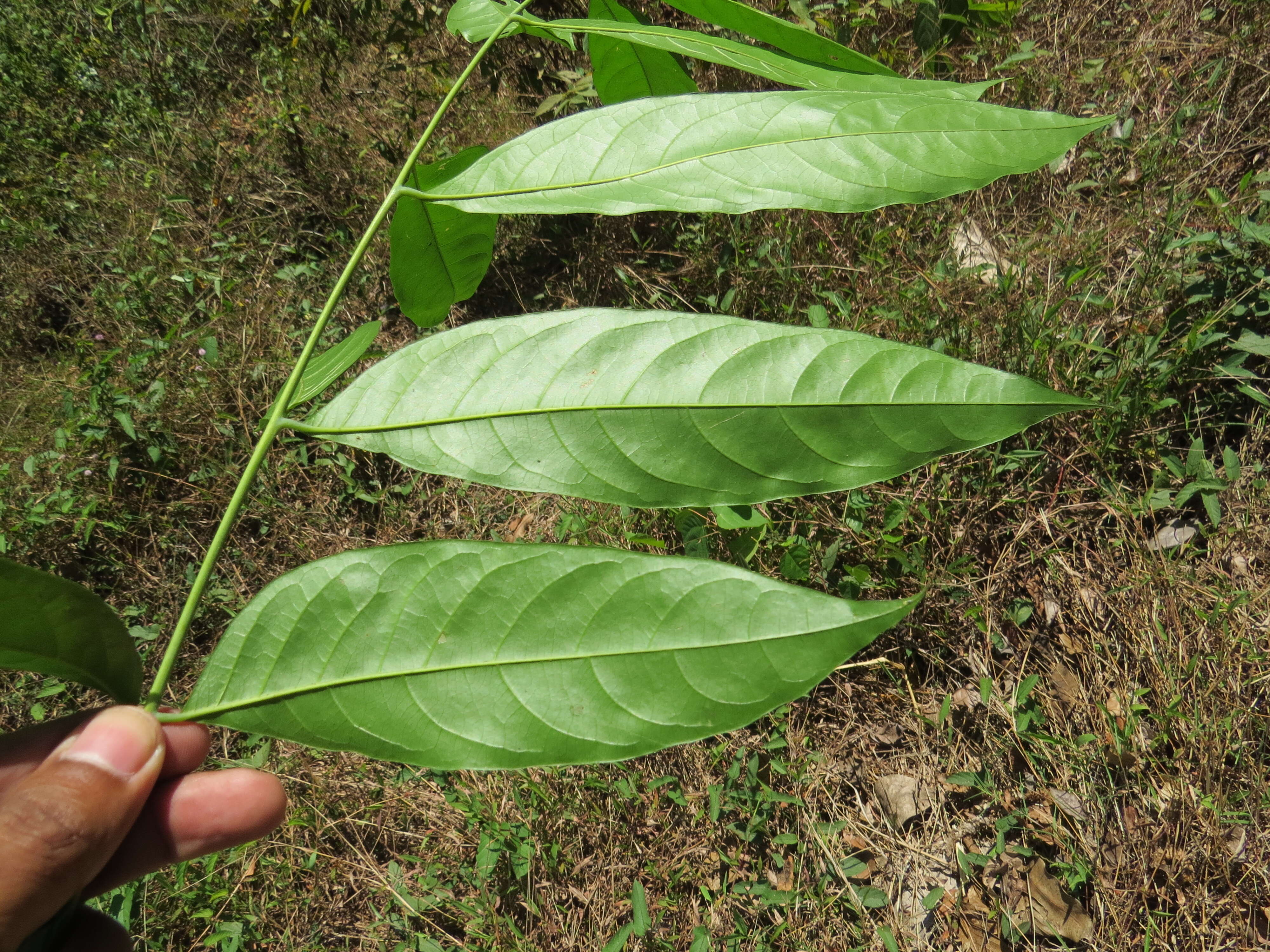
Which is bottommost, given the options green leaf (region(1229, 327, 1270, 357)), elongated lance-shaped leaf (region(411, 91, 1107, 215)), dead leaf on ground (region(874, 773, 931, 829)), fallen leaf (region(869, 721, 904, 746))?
dead leaf on ground (region(874, 773, 931, 829))

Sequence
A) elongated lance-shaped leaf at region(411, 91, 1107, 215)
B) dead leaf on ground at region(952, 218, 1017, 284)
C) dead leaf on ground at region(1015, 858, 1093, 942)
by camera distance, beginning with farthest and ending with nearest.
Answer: dead leaf on ground at region(952, 218, 1017, 284) → dead leaf on ground at region(1015, 858, 1093, 942) → elongated lance-shaped leaf at region(411, 91, 1107, 215)

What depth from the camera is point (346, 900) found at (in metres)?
2.71

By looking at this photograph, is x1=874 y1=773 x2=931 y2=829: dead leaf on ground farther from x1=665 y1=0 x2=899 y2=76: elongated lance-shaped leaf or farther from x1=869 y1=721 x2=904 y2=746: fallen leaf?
x1=665 y1=0 x2=899 y2=76: elongated lance-shaped leaf

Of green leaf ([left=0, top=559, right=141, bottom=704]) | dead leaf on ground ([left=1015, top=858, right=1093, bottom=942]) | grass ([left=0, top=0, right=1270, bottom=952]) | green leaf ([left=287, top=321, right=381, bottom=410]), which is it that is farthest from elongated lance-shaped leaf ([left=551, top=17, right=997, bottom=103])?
dead leaf on ground ([left=1015, top=858, right=1093, bottom=942])

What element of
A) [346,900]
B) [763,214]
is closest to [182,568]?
[346,900]

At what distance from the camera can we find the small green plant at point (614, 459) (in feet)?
2.06

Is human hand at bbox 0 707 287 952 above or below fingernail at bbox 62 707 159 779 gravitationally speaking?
below

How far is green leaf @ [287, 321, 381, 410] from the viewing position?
101 centimetres

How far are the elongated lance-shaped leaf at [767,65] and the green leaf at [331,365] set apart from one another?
550mm

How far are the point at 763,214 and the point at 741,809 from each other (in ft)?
7.71

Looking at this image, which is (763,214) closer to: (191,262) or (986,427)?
(986,427)

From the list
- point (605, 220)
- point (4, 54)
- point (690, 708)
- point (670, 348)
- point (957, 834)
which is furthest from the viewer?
point (4, 54)

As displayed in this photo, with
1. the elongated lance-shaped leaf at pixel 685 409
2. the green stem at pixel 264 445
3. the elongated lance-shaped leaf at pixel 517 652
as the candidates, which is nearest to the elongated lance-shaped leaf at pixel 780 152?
the elongated lance-shaped leaf at pixel 685 409

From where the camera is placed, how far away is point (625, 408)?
728mm
